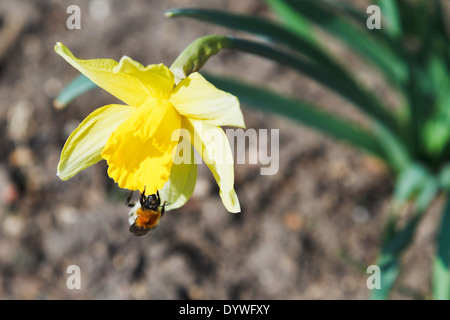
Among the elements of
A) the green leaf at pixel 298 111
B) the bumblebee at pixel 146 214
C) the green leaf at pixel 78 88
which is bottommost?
the bumblebee at pixel 146 214

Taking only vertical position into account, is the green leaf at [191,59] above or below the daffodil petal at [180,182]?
above

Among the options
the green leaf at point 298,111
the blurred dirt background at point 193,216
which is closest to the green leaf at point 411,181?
the green leaf at point 298,111

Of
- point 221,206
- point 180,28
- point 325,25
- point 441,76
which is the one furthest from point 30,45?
point 441,76

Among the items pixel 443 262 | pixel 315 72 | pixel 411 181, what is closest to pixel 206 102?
pixel 315 72

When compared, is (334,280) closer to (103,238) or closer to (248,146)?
(248,146)

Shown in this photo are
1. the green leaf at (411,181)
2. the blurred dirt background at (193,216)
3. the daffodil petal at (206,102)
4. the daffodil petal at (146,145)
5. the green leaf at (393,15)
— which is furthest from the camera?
the blurred dirt background at (193,216)

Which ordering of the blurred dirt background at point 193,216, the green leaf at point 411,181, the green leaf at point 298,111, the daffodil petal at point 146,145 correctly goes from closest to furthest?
the daffodil petal at point 146,145 < the green leaf at point 298,111 < the green leaf at point 411,181 < the blurred dirt background at point 193,216

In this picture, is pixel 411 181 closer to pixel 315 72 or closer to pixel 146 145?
pixel 315 72

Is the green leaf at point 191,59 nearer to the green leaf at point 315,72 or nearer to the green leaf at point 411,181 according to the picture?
the green leaf at point 315,72
